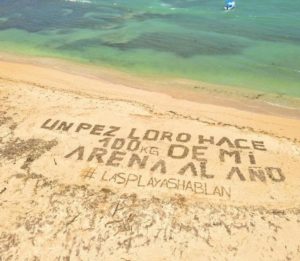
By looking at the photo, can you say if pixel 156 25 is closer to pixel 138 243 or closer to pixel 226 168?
pixel 226 168

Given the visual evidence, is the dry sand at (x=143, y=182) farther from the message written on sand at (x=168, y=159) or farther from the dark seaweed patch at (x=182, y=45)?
the dark seaweed patch at (x=182, y=45)

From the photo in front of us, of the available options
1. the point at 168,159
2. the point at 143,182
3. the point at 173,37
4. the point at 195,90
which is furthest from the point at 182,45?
the point at 143,182

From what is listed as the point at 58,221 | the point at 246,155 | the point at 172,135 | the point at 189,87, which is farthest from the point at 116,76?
the point at 58,221

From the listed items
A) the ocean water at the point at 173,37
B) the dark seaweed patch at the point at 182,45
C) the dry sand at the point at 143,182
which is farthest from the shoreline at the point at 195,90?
the dark seaweed patch at the point at 182,45

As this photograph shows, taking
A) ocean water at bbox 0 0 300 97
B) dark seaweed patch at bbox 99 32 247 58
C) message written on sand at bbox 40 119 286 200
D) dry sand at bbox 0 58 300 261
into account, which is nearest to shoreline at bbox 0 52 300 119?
ocean water at bbox 0 0 300 97

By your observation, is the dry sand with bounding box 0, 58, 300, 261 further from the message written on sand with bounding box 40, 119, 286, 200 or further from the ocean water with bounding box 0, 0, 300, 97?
the ocean water with bounding box 0, 0, 300, 97
